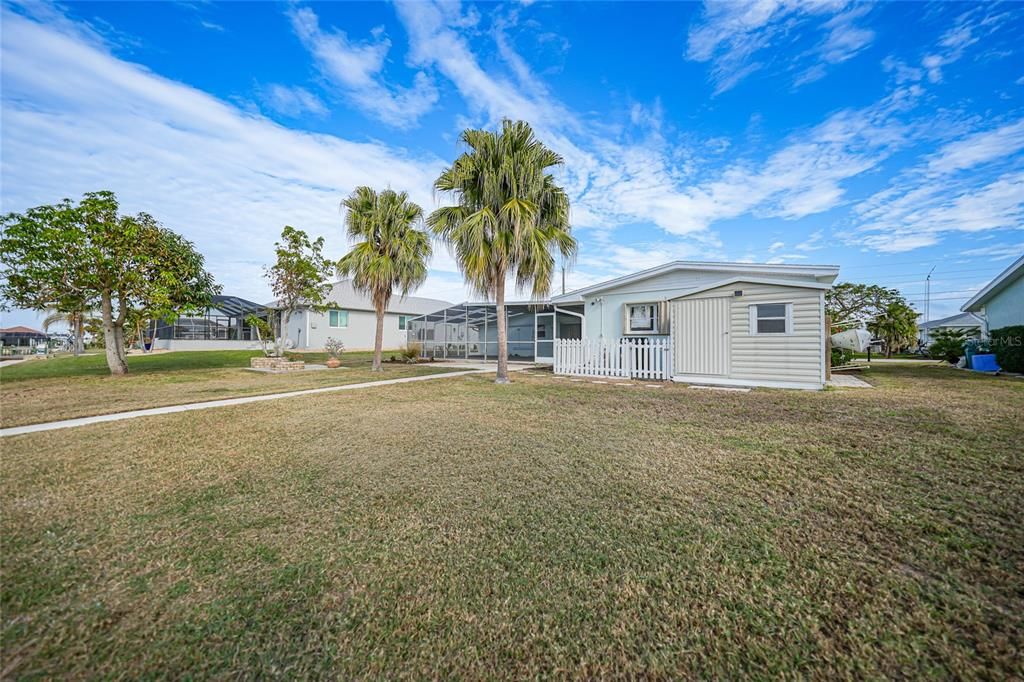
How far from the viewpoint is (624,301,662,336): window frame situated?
1289 cm

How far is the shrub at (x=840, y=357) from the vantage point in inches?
581

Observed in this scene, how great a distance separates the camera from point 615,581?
6.66 feet

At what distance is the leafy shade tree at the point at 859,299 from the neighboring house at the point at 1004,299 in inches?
366

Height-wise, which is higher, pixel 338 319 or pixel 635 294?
pixel 338 319

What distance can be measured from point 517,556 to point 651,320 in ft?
39.2

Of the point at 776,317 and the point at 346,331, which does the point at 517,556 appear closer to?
the point at 776,317

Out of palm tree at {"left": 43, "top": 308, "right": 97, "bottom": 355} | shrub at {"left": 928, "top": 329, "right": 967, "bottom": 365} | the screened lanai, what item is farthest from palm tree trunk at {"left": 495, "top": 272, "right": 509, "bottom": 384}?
shrub at {"left": 928, "top": 329, "right": 967, "bottom": 365}

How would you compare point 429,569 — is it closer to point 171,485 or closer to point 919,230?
point 171,485

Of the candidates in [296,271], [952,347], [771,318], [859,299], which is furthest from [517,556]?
[859,299]

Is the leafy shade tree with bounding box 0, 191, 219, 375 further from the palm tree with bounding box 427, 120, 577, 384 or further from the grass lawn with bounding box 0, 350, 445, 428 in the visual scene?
the palm tree with bounding box 427, 120, 577, 384

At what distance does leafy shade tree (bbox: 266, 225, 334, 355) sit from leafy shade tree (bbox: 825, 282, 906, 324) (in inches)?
1252

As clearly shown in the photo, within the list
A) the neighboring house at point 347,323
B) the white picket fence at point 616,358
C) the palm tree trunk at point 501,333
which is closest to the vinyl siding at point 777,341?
the white picket fence at point 616,358

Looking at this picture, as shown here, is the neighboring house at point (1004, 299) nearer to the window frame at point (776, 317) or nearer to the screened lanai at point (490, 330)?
the window frame at point (776, 317)

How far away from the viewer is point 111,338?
38.9 ft
